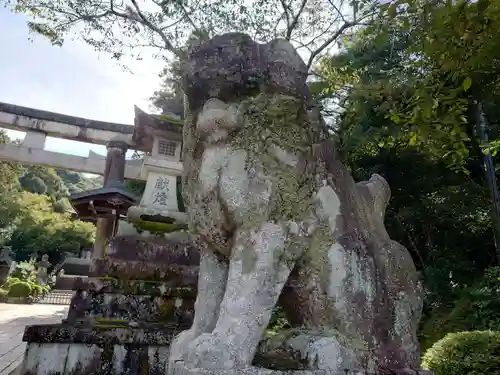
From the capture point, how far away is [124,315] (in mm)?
2809

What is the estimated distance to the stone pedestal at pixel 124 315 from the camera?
244 cm

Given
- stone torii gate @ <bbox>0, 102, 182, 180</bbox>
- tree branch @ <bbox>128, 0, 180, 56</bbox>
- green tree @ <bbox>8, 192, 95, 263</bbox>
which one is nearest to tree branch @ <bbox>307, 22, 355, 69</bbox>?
tree branch @ <bbox>128, 0, 180, 56</bbox>

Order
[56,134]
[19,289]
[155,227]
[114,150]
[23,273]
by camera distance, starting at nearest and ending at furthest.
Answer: [155,227]
[114,150]
[56,134]
[19,289]
[23,273]

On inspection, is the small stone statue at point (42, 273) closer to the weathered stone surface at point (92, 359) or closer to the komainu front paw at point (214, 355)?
the weathered stone surface at point (92, 359)

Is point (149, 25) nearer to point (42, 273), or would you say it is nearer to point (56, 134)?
point (56, 134)

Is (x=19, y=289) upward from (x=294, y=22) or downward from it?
downward

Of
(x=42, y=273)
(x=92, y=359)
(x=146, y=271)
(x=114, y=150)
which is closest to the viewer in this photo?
(x=92, y=359)

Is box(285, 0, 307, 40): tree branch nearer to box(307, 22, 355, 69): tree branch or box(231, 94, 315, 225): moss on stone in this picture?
box(307, 22, 355, 69): tree branch

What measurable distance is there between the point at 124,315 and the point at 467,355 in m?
3.51

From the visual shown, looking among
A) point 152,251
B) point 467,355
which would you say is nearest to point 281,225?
point 152,251

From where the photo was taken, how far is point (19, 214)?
2409 cm

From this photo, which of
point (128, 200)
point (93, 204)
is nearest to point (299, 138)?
point (128, 200)

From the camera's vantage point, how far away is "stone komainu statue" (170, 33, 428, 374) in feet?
4.84

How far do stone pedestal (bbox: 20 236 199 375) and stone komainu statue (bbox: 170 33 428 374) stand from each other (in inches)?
38.4
